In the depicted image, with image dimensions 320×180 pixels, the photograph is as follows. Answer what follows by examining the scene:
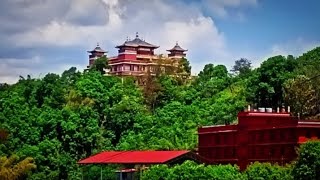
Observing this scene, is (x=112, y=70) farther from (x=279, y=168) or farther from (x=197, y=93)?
(x=279, y=168)

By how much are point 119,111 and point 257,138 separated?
2248cm

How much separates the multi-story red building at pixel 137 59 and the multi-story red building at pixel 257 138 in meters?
35.2

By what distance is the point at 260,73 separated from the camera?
62906 mm

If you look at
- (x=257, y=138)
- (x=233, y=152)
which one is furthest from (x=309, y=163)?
(x=233, y=152)

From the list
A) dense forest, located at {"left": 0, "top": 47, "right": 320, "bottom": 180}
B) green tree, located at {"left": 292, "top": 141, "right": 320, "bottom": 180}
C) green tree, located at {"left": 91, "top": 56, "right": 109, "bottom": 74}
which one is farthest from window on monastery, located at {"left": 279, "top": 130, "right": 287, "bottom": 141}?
green tree, located at {"left": 91, "top": 56, "right": 109, "bottom": 74}

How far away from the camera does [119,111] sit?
67312 millimetres

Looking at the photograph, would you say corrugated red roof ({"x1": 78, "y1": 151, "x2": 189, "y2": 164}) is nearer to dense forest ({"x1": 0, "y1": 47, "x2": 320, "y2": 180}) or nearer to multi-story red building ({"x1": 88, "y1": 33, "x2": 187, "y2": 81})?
dense forest ({"x1": 0, "y1": 47, "x2": 320, "y2": 180})

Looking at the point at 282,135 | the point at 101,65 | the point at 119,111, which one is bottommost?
the point at 282,135

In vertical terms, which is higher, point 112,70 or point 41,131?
point 112,70

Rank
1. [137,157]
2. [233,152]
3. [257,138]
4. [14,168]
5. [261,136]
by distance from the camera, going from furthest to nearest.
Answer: [14,168], [137,157], [233,152], [257,138], [261,136]

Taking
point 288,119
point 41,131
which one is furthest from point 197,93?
point 288,119

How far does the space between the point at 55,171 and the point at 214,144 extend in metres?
15.3

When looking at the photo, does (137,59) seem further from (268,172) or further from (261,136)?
(268,172)

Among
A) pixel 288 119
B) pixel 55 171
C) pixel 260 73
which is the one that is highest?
pixel 260 73
